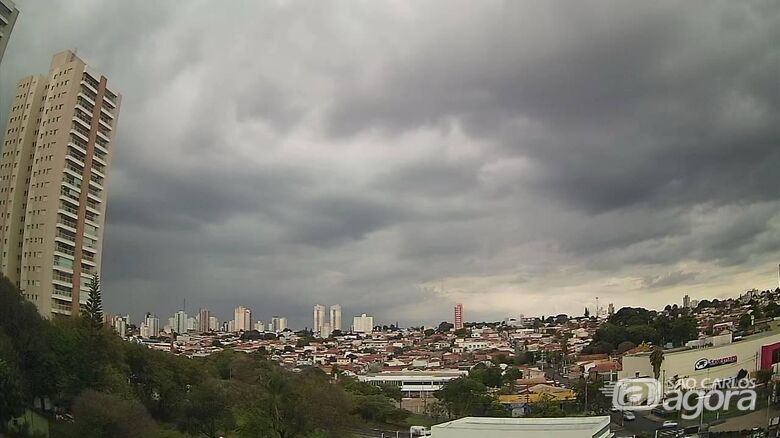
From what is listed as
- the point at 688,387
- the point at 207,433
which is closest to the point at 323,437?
the point at 207,433

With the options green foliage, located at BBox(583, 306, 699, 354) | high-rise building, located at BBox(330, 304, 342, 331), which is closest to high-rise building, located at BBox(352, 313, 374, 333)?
high-rise building, located at BBox(330, 304, 342, 331)

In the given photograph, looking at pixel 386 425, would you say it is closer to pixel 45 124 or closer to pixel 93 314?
pixel 93 314

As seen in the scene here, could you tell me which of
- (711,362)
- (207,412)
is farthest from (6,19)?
(711,362)

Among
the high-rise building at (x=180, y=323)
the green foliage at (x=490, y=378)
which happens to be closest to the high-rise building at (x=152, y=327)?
the high-rise building at (x=180, y=323)

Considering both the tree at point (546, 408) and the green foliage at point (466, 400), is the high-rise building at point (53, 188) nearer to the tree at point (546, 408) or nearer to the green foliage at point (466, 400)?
the green foliage at point (466, 400)

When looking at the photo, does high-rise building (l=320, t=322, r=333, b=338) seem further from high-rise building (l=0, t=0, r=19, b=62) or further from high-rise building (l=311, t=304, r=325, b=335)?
high-rise building (l=0, t=0, r=19, b=62)

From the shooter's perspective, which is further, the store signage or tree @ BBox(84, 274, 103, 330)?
the store signage

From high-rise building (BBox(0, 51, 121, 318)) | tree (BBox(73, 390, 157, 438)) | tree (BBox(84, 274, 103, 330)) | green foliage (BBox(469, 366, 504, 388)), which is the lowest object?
green foliage (BBox(469, 366, 504, 388))
